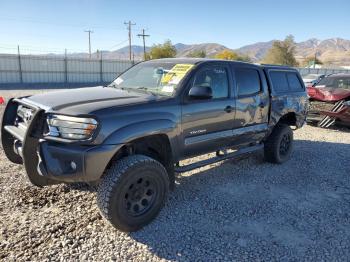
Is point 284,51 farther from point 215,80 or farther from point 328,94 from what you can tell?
point 215,80

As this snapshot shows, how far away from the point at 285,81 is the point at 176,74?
9.64 ft

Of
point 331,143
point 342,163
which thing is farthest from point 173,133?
point 331,143

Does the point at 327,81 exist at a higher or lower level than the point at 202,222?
higher

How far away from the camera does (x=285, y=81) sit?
251 inches

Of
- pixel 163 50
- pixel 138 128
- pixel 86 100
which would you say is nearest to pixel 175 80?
pixel 138 128

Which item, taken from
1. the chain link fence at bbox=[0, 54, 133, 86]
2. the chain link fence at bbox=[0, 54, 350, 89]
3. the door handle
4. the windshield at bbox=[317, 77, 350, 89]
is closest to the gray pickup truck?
the door handle

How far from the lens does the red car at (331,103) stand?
9.36m

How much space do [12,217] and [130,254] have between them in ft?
5.01

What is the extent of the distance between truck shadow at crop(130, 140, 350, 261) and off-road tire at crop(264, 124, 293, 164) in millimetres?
159

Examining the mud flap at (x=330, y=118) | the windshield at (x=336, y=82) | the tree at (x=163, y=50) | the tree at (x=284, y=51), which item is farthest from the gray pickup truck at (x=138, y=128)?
the tree at (x=284, y=51)

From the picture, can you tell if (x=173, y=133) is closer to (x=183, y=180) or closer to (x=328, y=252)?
(x=183, y=180)

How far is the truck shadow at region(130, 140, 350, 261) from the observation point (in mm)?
3459

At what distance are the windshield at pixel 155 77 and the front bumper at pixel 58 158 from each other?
1227mm

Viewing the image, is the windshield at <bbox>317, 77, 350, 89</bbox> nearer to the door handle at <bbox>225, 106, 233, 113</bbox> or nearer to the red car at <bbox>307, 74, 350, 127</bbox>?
the red car at <bbox>307, 74, 350, 127</bbox>
